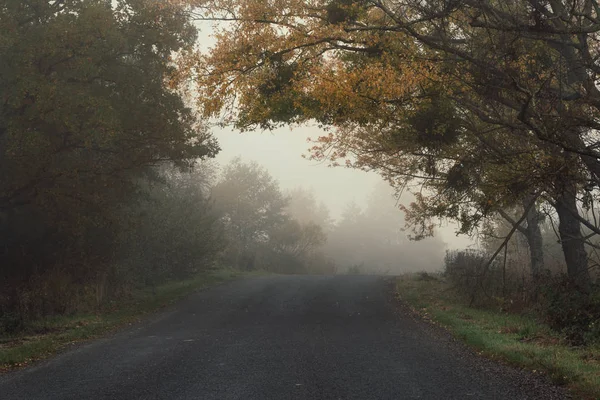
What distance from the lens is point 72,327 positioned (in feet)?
46.9

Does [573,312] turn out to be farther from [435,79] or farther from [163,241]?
[163,241]

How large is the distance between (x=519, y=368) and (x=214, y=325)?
26.1 feet

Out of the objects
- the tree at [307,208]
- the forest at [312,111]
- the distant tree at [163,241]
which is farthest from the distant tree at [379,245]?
the forest at [312,111]

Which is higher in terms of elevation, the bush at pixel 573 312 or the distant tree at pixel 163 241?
the distant tree at pixel 163 241

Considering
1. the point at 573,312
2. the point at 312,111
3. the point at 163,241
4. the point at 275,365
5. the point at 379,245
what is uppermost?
the point at 312,111

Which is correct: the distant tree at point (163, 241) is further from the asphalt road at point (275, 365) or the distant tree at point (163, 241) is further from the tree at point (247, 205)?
the tree at point (247, 205)

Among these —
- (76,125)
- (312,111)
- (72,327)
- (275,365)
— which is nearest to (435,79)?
(312,111)

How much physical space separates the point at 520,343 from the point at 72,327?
10.5 metres

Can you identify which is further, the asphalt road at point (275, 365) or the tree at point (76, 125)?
the tree at point (76, 125)

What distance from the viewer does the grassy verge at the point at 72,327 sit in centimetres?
1072

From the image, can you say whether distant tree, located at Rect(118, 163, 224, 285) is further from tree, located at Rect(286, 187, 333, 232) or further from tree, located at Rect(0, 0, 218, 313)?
tree, located at Rect(286, 187, 333, 232)

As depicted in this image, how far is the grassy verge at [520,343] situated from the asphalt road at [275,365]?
0.34 metres

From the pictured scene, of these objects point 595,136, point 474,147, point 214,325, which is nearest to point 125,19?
point 214,325

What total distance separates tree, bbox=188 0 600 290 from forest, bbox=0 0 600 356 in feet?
0.18
